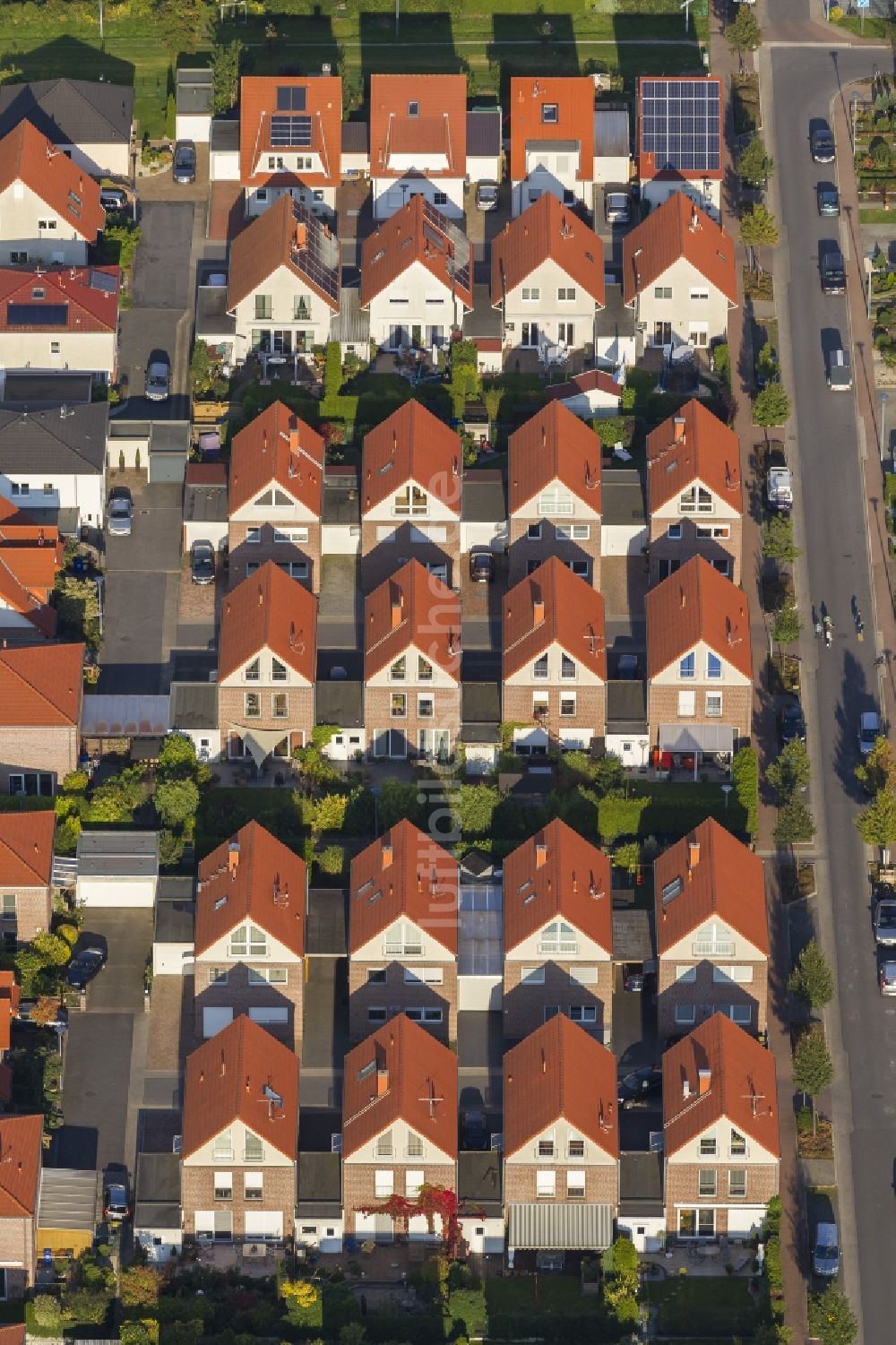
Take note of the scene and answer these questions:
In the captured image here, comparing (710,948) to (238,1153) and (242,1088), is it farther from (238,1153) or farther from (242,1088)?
(238,1153)

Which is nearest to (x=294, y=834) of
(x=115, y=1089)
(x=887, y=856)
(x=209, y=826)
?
(x=209, y=826)

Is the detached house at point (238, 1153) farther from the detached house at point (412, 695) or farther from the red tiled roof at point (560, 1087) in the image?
the detached house at point (412, 695)

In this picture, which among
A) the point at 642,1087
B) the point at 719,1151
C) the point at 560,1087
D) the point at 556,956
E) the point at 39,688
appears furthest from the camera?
the point at 39,688

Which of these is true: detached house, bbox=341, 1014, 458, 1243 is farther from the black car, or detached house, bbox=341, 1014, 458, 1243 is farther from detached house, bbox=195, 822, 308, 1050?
the black car

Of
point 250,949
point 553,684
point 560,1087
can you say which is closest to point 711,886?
point 560,1087

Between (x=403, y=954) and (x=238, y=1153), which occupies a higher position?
(x=403, y=954)

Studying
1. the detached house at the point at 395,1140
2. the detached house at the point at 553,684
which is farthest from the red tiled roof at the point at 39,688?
the detached house at the point at 395,1140

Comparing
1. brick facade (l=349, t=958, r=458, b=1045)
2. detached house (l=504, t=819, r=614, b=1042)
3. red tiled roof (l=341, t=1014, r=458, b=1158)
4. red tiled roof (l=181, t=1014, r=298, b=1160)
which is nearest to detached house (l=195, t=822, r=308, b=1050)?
brick facade (l=349, t=958, r=458, b=1045)
